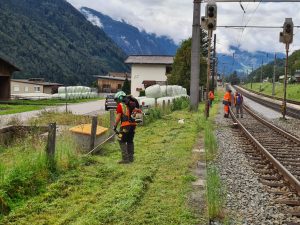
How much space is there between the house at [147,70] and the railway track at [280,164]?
64.4 metres

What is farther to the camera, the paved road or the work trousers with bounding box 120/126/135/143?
the paved road

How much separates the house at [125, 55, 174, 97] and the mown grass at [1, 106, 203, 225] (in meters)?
71.9

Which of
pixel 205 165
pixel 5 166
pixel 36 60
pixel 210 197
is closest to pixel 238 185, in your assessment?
pixel 205 165

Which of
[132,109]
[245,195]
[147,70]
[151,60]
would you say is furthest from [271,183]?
[151,60]

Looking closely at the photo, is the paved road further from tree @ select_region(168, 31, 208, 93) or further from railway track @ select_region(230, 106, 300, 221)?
tree @ select_region(168, 31, 208, 93)

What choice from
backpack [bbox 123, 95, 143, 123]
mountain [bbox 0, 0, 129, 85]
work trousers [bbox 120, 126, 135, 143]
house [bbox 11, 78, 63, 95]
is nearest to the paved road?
work trousers [bbox 120, 126, 135, 143]

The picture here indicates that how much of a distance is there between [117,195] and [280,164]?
16.3 ft

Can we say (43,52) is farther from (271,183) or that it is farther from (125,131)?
(271,183)

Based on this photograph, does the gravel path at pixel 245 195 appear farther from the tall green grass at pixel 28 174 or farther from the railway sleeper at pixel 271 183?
the tall green grass at pixel 28 174

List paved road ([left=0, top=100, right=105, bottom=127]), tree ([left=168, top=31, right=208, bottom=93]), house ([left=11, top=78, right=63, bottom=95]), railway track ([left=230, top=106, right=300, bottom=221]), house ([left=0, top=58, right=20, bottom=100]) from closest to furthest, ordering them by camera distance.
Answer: railway track ([left=230, top=106, right=300, bottom=221]), paved road ([left=0, top=100, right=105, bottom=127]), house ([left=0, top=58, right=20, bottom=100]), tree ([left=168, top=31, right=208, bottom=93]), house ([left=11, top=78, right=63, bottom=95])

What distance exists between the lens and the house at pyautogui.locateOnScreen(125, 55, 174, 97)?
8431 centimetres

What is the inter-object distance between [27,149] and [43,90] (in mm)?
70769

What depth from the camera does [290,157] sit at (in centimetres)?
1358

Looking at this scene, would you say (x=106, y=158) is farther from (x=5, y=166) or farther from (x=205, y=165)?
(x=5, y=166)
